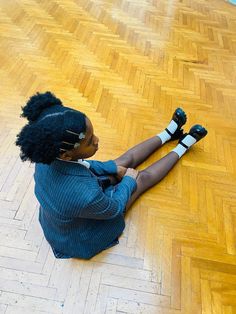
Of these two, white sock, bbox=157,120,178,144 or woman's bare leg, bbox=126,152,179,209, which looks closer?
woman's bare leg, bbox=126,152,179,209

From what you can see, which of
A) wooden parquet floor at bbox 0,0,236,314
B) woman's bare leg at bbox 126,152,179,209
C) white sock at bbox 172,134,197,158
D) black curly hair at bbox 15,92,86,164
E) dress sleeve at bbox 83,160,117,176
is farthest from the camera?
white sock at bbox 172,134,197,158

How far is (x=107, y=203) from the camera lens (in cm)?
122

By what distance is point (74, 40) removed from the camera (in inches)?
106

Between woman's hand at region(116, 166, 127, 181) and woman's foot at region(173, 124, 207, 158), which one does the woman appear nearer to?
woman's hand at region(116, 166, 127, 181)

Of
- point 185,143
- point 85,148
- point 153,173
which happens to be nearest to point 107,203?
point 85,148

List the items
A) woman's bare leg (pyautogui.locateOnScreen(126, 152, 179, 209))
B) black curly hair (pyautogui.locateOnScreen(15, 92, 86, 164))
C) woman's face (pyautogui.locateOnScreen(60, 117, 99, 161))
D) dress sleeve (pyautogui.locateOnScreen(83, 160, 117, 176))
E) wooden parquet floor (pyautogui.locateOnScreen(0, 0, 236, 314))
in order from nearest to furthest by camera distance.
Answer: black curly hair (pyautogui.locateOnScreen(15, 92, 86, 164)) → woman's face (pyautogui.locateOnScreen(60, 117, 99, 161)) → wooden parquet floor (pyautogui.locateOnScreen(0, 0, 236, 314)) → dress sleeve (pyautogui.locateOnScreen(83, 160, 117, 176)) → woman's bare leg (pyautogui.locateOnScreen(126, 152, 179, 209))

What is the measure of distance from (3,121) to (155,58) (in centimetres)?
130

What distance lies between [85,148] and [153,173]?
65 centimetres

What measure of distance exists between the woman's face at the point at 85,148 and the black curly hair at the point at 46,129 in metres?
0.03

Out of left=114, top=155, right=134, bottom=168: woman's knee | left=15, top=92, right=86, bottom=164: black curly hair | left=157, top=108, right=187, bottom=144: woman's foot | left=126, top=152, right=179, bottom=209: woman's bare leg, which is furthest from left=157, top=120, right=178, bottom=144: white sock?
left=15, top=92, right=86, bottom=164: black curly hair

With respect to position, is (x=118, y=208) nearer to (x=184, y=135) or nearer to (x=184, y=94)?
(x=184, y=135)

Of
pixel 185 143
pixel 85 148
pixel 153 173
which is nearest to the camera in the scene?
pixel 85 148

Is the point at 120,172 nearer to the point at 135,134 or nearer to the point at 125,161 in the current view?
the point at 125,161

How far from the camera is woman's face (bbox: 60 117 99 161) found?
1.07 metres
